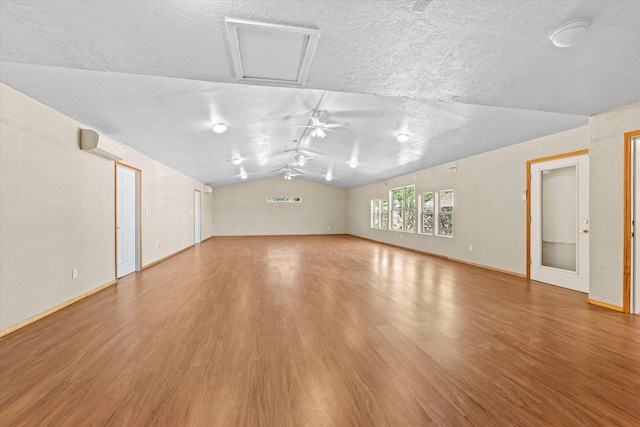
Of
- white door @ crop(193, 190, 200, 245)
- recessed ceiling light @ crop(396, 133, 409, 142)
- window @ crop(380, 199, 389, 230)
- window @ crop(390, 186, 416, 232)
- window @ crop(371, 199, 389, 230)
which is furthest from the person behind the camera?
window @ crop(371, 199, 389, 230)

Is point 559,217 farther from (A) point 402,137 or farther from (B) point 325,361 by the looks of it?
(B) point 325,361

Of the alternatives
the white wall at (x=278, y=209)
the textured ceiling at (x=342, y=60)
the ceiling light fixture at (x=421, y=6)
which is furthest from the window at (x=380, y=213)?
the ceiling light fixture at (x=421, y=6)

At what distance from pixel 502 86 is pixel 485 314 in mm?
2344

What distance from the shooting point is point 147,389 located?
1.86 metres

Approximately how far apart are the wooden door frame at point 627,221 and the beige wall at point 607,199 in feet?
0.11

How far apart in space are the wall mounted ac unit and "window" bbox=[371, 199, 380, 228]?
30.2ft

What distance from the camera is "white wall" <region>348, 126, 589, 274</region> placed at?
4.94 metres

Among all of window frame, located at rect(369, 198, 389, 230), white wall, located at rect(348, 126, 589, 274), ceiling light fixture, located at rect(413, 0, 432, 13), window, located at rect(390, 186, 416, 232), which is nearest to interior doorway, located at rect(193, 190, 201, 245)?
window frame, located at rect(369, 198, 389, 230)

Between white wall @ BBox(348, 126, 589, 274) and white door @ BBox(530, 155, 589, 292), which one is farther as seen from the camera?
white wall @ BBox(348, 126, 589, 274)

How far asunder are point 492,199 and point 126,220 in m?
6.97

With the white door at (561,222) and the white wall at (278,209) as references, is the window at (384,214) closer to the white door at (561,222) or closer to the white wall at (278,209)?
the white wall at (278,209)

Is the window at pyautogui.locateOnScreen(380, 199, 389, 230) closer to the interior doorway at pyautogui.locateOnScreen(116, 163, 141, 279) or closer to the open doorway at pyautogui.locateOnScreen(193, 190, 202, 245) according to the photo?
the open doorway at pyautogui.locateOnScreen(193, 190, 202, 245)

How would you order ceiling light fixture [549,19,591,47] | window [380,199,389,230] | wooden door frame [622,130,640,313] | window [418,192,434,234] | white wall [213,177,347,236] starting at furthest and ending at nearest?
white wall [213,177,347,236] → window [380,199,389,230] → window [418,192,434,234] → wooden door frame [622,130,640,313] → ceiling light fixture [549,19,591,47]

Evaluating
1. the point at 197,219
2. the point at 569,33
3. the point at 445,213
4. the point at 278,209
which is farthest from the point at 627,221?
the point at 278,209
